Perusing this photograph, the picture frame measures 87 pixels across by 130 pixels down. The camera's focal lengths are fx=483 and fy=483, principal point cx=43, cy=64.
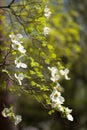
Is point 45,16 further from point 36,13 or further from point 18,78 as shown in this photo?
point 18,78

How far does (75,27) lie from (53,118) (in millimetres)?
6280

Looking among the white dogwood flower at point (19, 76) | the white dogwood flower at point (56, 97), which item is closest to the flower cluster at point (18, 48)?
the white dogwood flower at point (19, 76)

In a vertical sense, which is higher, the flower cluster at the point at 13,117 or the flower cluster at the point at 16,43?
the flower cluster at the point at 16,43

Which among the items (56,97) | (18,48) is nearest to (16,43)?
(18,48)

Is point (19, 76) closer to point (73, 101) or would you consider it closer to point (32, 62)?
point (32, 62)

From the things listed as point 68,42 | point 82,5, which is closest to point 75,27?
point 68,42

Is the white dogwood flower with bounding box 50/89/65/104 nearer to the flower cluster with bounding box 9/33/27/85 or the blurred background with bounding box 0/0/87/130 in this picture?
the flower cluster with bounding box 9/33/27/85

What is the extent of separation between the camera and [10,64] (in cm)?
338

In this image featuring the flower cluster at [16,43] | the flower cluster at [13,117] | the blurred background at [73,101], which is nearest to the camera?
the flower cluster at [16,43]

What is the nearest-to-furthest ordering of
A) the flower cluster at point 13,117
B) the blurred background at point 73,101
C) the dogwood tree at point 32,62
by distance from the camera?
the dogwood tree at point 32,62 → the flower cluster at point 13,117 → the blurred background at point 73,101

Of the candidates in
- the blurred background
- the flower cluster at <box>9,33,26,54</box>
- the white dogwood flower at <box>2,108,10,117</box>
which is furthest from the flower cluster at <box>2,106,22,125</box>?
the blurred background

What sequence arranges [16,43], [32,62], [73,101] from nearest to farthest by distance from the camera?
[16,43] < [32,62] < [73,101]

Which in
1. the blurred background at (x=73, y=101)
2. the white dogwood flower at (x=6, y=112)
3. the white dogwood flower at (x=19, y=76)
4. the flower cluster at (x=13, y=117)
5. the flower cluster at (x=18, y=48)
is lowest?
A: the flower cluster at (x=13, y=117)

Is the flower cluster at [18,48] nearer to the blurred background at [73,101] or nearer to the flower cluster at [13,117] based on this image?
the flower cluster at [13,117]
